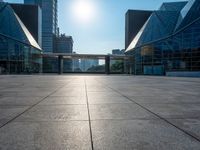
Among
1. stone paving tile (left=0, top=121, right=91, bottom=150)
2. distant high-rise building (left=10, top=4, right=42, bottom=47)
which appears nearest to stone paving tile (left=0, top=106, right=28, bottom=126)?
stone paving tile (left=0, top=121, right=91, bottom=150)

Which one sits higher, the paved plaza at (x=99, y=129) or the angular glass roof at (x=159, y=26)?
the angular glass roof at (x=159, y=26)

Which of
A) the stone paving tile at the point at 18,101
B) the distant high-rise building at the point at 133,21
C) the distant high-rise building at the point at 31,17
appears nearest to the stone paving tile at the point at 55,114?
the stone paving tile at the point at 18,101

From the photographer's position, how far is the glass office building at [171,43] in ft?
Answer: 142

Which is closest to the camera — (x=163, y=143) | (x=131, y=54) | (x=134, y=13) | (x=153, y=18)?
(x=163, y=143)

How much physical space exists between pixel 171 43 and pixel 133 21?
49917 millimetres

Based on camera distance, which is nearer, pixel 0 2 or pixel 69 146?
pixel 69 146

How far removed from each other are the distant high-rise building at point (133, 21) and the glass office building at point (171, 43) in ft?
91.8

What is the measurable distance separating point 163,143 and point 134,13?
321 feet

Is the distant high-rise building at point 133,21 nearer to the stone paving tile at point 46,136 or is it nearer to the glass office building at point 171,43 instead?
the glass office building at point 171,43

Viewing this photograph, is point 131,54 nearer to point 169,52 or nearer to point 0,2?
point 169,52

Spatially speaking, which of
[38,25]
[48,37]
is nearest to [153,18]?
[38,25]

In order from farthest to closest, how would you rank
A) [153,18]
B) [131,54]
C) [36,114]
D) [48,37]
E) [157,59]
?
[48,37] → [131,54] → [153,18] → [157,59] → [36,114]

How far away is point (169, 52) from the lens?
49.8 meters

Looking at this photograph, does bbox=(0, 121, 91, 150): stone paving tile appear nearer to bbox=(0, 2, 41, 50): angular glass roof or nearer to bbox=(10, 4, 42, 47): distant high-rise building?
bbox=(0, 2, 41, 50): angular glass roof
